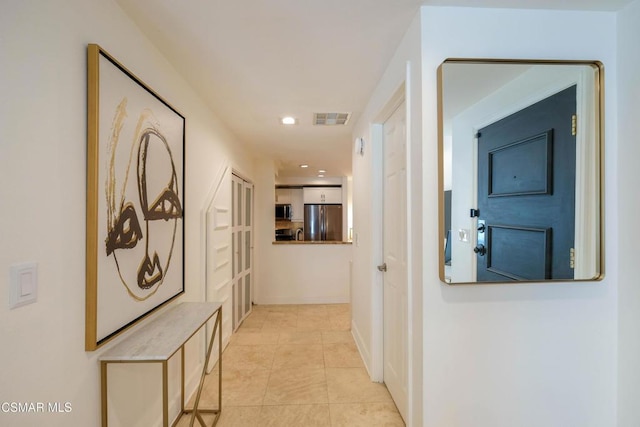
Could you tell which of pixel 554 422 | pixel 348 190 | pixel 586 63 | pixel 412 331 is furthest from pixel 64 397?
pixel 348 190

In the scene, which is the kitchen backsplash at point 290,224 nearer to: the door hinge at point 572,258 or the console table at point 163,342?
the console table at point 163,342

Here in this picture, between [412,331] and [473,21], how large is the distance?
1506 millimetres

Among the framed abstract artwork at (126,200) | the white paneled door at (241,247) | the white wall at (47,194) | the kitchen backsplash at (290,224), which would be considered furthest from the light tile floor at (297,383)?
the kitchen backsplash at (290,224)

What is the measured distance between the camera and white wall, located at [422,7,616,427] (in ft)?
4.36

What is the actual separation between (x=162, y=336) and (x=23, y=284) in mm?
672

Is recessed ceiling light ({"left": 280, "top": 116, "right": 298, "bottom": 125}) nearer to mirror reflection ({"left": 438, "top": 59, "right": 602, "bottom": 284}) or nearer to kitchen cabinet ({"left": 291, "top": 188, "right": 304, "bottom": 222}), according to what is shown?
mirror reflection ({"left": 438, "top": 59, "right": 602, "bottom": 284})

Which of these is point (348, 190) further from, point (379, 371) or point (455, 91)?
point (455, 91)

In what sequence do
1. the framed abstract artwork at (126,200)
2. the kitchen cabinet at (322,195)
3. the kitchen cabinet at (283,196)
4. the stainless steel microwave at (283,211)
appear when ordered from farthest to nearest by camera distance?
the kitchen cabinet at (283,196), the kitchen cabinet at (322,195), the stainless steel microwave at (283,211), the framed abstract artwork at (126,200)

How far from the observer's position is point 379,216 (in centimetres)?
237

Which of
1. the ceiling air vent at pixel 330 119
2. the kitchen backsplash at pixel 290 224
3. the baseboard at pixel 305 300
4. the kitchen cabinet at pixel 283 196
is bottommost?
the baseboard at pixel 305 300

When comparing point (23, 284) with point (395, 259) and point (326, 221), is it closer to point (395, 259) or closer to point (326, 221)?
point (395, 259)

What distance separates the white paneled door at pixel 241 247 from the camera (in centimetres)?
346

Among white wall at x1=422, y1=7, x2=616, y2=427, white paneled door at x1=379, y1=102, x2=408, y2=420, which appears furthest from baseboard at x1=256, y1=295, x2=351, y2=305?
white wall at x1=422, y1=7, x2=616, y2=427

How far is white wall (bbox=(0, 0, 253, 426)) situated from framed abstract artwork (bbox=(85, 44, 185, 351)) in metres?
0.04
